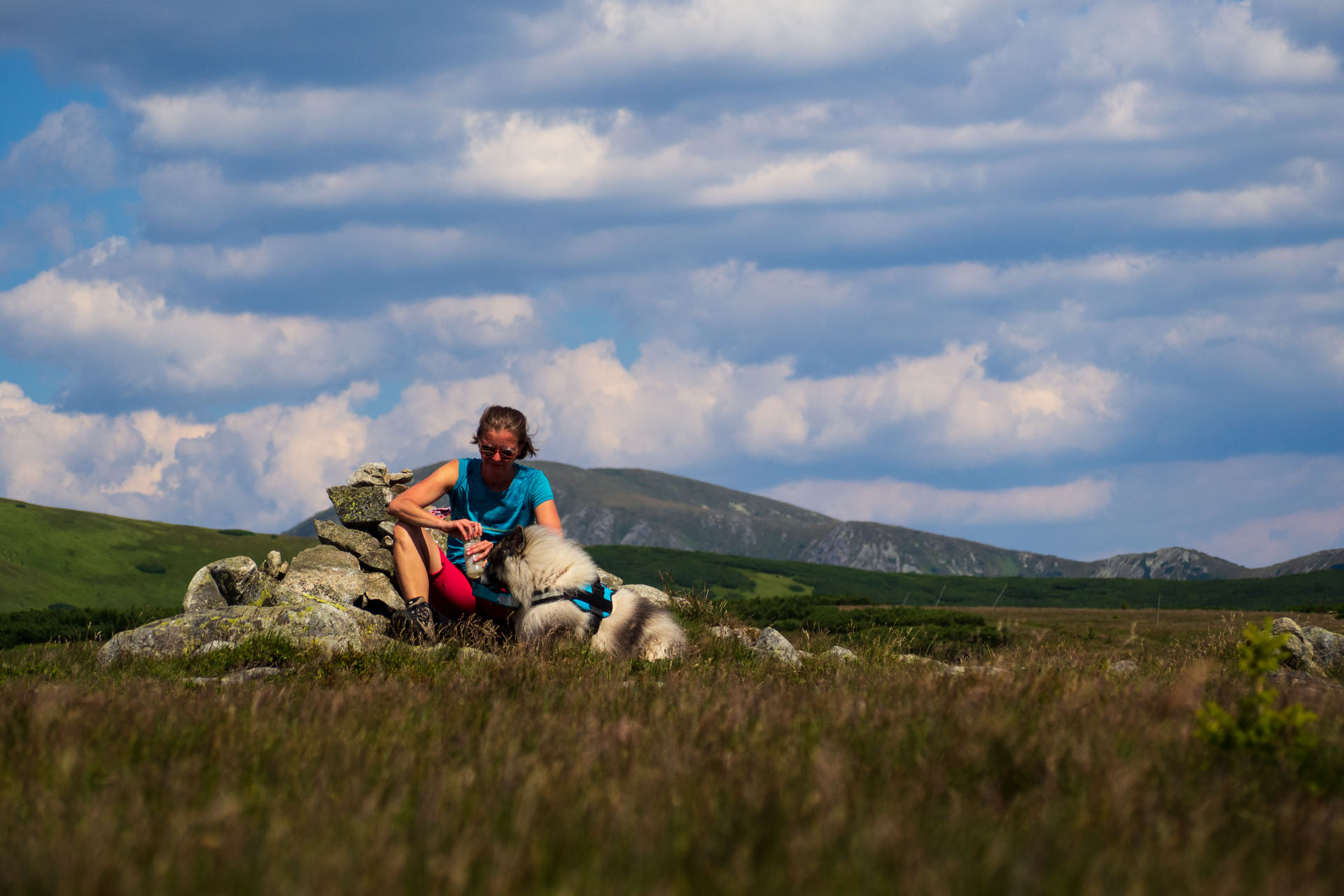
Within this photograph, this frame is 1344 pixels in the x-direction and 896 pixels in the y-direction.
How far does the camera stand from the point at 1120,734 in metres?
4.09

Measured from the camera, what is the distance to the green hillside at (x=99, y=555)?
59.5 metres

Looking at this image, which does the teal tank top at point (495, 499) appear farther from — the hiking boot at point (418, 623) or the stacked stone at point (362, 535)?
the stacked stone at point (362, 535)

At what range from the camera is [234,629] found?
34.5 ft

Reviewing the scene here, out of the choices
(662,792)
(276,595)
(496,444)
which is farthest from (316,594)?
(662,792)

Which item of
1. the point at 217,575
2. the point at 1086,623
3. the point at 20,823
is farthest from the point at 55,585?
the point at 20,823

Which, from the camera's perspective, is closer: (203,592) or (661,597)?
(661,597)

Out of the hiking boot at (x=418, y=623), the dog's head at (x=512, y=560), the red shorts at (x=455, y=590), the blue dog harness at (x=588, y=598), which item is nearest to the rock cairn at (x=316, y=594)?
the hiking boot at (x=418, y=623)

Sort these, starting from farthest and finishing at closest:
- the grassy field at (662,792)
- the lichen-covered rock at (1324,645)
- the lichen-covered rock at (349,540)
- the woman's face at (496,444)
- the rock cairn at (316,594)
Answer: the lichen-covered rock at (349,540) → the lichen-covered rock at (1324,645) → the rock cairn at (316,594) → the woman's face at (496,444) → the grassy field at (662,792)

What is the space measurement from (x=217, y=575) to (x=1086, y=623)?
20.0 meters

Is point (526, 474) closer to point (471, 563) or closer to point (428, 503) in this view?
point (428, 503)

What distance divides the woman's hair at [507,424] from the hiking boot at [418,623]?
188 cm

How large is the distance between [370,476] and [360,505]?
0.81 meters

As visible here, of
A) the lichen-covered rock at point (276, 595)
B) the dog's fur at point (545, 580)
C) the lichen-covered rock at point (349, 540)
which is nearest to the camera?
the dog's fur at point (545, 580)

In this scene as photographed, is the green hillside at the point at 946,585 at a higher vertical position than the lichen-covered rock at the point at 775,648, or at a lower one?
lower
